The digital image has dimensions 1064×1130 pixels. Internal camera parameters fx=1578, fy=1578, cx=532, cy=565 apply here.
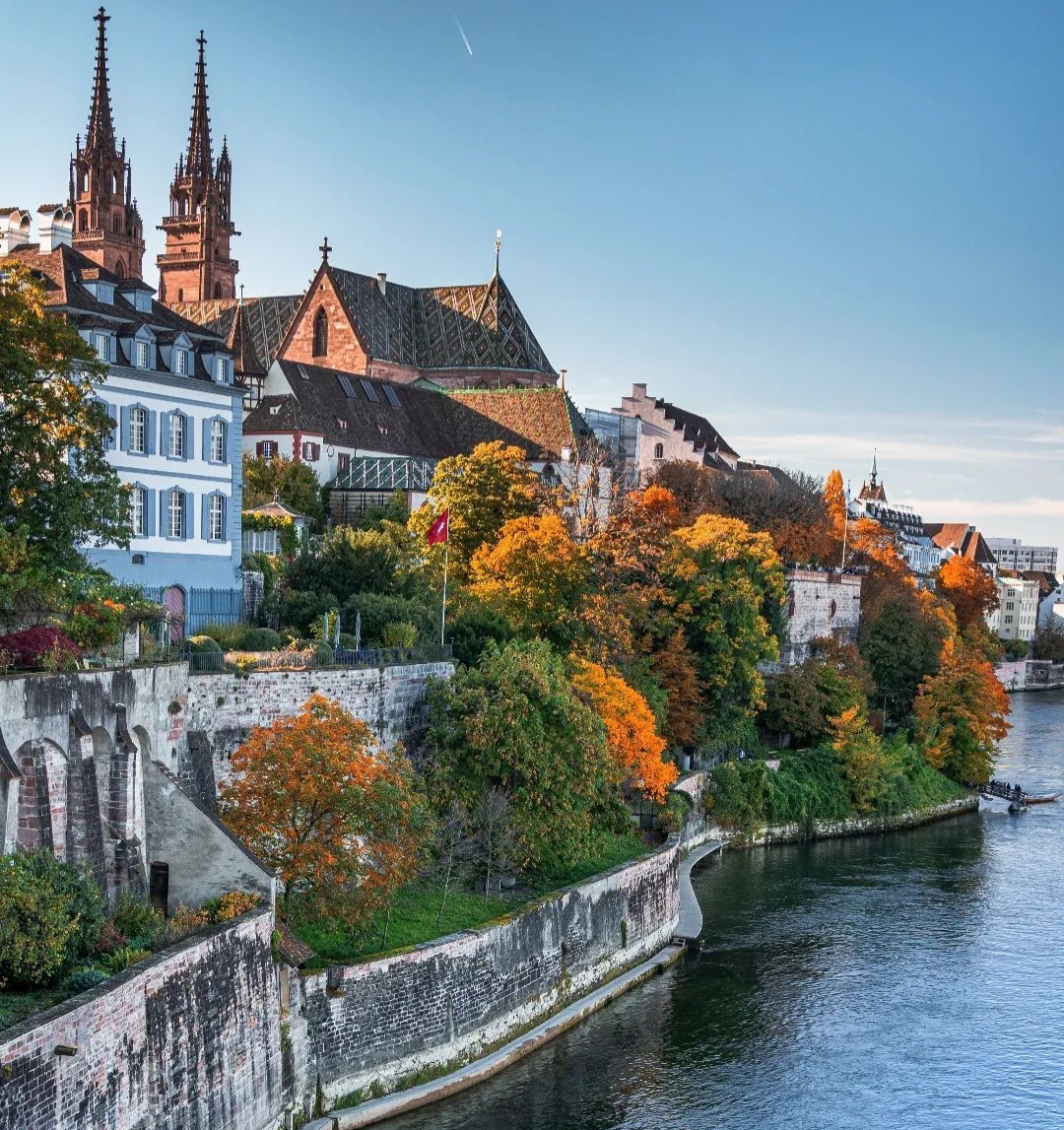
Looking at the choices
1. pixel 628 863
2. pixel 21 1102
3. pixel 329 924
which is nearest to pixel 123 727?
pixel 329 924

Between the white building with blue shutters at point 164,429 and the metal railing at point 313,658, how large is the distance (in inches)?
294

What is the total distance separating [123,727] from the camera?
89.2 feet

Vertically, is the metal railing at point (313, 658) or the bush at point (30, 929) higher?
the metal railing at point (313, 658)

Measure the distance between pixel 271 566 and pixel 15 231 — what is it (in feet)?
42.5

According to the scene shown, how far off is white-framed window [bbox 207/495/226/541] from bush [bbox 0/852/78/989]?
77.5 feet

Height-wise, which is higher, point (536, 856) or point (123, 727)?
point (123, 727)

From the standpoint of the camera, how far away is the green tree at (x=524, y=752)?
36.7 m

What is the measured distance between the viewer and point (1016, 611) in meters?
174

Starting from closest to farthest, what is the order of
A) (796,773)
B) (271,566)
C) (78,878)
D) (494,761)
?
1. (78,878)
2. (494,761)
3. (271,566)
4. (796,773)

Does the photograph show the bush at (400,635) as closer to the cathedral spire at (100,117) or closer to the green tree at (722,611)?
the green tree at (722,611)

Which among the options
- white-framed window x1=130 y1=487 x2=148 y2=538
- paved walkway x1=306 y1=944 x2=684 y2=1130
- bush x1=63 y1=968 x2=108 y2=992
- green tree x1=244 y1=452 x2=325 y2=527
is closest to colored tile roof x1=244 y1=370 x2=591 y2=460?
green tree x1=244 y1=452 x2=325 y2=527

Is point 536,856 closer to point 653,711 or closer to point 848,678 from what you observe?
point 653,711

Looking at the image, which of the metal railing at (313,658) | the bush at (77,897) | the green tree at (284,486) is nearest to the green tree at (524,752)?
the metal railing at (313,658)

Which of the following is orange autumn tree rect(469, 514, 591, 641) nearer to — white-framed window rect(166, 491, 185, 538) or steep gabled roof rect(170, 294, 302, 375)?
white-framed window rect(166, 491, 185, 538)
